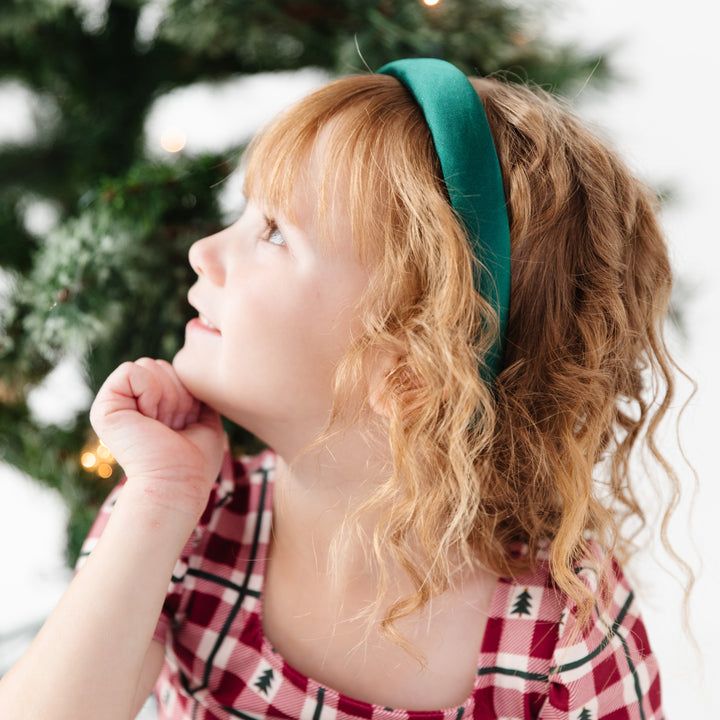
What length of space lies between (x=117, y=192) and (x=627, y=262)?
526 millimetres

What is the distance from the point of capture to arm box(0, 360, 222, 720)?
599 millimetres

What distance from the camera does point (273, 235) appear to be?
70cm

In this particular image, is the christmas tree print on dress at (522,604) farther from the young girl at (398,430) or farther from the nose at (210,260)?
the nose at (210,260)

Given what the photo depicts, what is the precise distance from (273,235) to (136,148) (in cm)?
26

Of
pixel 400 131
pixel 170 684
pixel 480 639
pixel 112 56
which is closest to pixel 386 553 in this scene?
pixel 480 639

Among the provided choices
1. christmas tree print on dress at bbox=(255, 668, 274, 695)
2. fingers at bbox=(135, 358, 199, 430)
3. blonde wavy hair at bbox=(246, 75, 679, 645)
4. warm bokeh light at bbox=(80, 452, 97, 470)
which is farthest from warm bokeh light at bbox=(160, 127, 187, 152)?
christmas tree print on dress at bbox=(255, 668, 274, 695)

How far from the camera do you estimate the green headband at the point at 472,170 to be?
2.13 ft

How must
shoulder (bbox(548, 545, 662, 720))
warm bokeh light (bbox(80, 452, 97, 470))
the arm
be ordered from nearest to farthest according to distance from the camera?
the arm < shoulder (bbox(548, 545, 662, 720)) < warm bokeh light (bbox(80, 452, 97, 470))

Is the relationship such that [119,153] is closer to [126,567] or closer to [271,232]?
[271,232]

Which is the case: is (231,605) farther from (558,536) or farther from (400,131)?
(400,131)

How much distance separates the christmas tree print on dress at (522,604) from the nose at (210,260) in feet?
1.47

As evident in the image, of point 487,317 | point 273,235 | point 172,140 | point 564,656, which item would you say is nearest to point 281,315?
point 273,235

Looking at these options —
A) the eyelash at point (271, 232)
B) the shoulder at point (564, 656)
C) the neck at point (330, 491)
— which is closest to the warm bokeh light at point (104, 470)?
the neck at point (330, 491)

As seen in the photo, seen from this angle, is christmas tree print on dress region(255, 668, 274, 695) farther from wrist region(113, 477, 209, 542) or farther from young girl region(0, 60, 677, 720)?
wrist region(113, 477, 209, 542)
